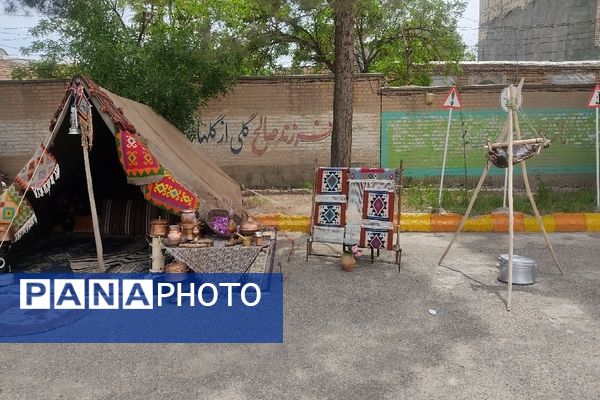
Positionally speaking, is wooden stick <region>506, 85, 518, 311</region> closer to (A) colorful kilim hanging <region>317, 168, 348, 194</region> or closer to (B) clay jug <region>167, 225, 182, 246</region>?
(A) colorful kilim hanging <region>317, 168, 348, 194</region>

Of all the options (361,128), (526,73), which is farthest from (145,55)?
(526,73)

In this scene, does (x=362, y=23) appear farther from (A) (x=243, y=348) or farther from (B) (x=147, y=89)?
(A) (x=243, y=348)

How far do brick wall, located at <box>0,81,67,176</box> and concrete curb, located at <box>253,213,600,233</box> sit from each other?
6.47 m

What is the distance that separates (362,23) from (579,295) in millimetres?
10881

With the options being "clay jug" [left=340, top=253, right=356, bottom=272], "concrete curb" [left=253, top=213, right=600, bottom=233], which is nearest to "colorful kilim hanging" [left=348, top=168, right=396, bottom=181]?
"clay jug" [left=340, top=253, right=356, bottom=272]

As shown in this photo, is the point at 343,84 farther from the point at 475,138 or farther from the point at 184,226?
the point at 475,138

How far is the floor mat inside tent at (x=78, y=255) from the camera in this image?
562 cm

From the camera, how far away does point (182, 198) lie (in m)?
5.31

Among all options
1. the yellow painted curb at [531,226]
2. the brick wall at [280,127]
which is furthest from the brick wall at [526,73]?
the yellow painted curb at [531,226]

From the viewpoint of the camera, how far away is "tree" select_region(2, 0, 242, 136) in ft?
25.4

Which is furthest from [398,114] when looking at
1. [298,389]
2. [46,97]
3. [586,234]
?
[298,389]

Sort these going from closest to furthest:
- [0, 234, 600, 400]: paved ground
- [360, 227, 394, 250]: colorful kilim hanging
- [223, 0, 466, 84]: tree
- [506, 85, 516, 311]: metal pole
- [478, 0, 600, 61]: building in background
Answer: [0, 234, 600, 400]: paved ground < [506, 85, 516, 311]: metal pole < [360, 227, 394, 250]: colorful kilim hanging < [223, 0, 466, 84]: tree < [478, 0, 600, 61]: building in background

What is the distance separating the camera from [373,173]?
5.87 meters

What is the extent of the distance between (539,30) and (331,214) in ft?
66.8
